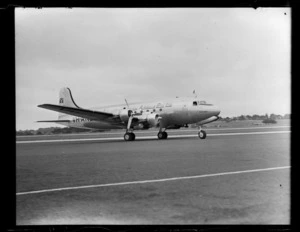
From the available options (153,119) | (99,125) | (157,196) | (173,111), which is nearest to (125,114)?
(153,119)

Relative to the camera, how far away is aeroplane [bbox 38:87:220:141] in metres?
21.5

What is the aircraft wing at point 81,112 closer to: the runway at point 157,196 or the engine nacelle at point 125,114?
the engine nacelle at point 125,114

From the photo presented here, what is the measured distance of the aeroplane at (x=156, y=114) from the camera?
21531mm

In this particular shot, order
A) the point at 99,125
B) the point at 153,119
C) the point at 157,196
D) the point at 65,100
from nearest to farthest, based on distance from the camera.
Result: the point at 157,196 < the point at 153,119 < the point at 99,125 < the point at 65,100

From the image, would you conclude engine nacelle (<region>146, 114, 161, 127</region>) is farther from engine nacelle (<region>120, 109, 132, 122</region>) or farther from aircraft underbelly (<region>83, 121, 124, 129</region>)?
aircraft underbelly (<region>83, 121, 124, 129</region>)

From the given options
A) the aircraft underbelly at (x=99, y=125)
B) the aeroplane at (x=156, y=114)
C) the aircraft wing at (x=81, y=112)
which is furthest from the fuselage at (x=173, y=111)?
the aircraft wing at (x=81, y=112)

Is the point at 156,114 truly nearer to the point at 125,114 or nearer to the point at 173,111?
the point at 173,111

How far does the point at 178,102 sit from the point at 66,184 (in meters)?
17.1

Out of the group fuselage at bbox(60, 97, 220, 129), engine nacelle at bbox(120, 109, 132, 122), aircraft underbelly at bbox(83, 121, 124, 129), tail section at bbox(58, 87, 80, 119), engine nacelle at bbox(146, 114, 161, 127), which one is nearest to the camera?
fuselage at bbox(60, 97, 220, 129)

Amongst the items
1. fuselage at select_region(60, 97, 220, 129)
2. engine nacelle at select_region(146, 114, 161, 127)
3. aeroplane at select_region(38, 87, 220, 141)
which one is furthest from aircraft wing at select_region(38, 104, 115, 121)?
engine nacelle at select_region(146, 114, 161, 127)

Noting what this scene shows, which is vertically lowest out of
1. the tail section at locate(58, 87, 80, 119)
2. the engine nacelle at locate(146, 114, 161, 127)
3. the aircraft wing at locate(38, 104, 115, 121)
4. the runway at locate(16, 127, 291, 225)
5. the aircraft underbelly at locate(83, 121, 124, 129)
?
the runway at locate(16, 127, 291, 225)

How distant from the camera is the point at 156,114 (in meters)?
23.0

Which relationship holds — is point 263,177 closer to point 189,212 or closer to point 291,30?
point 189,212
